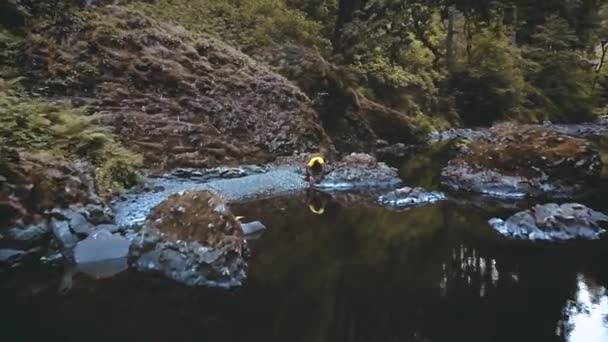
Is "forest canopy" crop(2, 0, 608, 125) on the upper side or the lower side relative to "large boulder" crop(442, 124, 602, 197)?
upper

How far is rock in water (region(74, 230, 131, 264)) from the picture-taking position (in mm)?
7312

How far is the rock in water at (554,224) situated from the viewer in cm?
892

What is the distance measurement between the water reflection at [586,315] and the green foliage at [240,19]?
41.9 feet

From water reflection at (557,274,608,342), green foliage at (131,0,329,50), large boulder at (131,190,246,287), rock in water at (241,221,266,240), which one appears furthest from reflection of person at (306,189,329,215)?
green foliage at (131,0,329,50)

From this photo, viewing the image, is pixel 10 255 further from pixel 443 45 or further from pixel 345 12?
pixel 443 45

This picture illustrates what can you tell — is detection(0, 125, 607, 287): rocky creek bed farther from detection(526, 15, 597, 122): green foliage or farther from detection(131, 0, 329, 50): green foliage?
detection(526, 15, 597, 122): green foliage

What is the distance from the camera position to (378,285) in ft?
22.1

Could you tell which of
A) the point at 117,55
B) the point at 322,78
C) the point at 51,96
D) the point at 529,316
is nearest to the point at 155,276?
the point at 529,316

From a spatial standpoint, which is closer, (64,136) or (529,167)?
(64,136)

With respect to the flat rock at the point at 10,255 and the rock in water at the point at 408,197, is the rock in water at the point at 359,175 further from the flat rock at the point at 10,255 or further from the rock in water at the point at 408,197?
the flat rock at the point at 10,255

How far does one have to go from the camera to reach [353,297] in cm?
637

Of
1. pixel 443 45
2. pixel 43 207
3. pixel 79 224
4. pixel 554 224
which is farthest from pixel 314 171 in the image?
pixel 443 45

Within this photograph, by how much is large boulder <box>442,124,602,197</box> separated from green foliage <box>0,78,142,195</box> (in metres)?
6.84

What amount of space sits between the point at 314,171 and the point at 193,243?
633 centimetres
